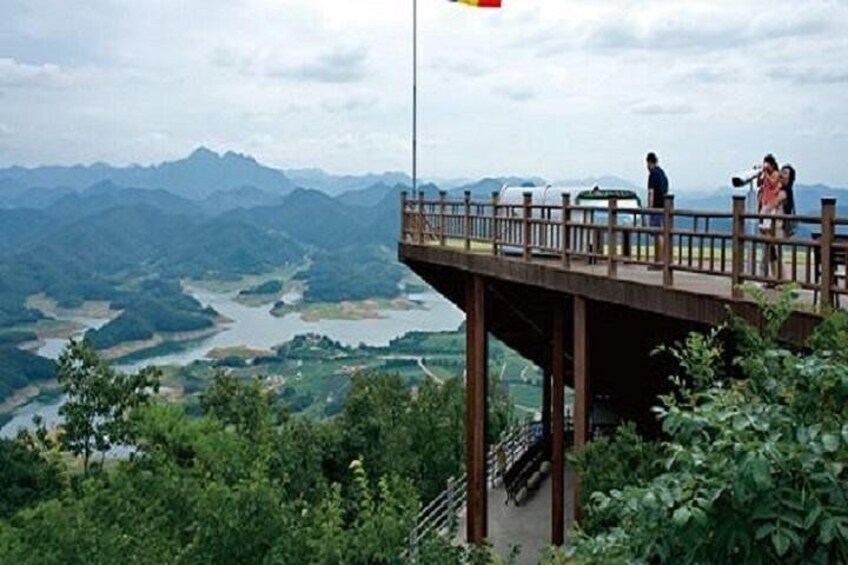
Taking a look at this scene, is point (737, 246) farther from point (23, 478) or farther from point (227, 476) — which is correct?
point (23, 478)

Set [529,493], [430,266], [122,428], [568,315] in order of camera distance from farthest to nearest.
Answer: [122,428] < [529,493] < [430,266] < [568,315]

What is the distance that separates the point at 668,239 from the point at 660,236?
0.47 meters

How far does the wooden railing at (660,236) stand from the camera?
271 inches

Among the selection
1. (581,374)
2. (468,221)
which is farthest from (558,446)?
(468,221)

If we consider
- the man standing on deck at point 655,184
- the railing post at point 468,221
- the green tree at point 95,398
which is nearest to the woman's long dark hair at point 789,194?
the man standing on deck at point 655,184

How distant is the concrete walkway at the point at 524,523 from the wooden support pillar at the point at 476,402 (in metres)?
0.78

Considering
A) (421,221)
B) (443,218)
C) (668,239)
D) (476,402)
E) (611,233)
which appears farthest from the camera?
(421,221)

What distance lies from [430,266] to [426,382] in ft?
61.1

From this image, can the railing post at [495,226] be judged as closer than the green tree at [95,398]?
Yes

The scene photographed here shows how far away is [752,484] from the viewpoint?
3381 mm

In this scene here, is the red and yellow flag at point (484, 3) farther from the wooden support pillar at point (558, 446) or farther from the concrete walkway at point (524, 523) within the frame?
the concrete walkway at point (524, 523)

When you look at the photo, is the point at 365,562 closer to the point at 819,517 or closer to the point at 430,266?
the point at 430,266

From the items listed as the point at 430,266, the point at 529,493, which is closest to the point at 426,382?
the point at 529,493

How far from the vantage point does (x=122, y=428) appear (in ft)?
81.3
